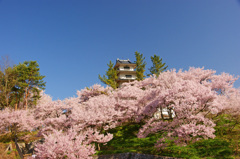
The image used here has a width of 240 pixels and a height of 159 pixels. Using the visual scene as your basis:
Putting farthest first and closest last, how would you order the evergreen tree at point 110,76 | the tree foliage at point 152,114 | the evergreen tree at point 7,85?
the evergreen tree at point 110,76, the evergreen tree at point 7,85, the tree foliage at point 152,114

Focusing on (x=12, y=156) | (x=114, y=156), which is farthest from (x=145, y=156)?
(x=12, y=156)

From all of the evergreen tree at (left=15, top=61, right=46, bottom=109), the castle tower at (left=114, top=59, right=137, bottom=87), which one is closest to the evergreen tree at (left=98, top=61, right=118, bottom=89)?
the castle tower at (left=114, top=59, right=137, bottom=87)

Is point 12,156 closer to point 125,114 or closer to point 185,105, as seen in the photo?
point 125,114

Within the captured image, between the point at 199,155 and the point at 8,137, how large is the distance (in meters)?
26.3

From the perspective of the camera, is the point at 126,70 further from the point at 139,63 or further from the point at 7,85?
the point at 7,85

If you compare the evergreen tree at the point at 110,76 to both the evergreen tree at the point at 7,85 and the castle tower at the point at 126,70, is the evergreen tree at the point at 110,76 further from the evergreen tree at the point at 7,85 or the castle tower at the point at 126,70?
Result: the evergreen tree at the point at 7,85

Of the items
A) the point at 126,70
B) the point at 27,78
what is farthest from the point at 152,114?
the point at 126,70

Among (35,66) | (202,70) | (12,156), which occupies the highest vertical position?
(35,66)

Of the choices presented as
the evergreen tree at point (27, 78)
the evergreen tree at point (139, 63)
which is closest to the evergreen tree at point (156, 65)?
the evergreen tree at point (139, 63)

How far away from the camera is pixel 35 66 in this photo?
3216 centimetres

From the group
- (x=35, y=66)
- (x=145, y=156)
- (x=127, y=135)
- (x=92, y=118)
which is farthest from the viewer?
(x=35, y=66)

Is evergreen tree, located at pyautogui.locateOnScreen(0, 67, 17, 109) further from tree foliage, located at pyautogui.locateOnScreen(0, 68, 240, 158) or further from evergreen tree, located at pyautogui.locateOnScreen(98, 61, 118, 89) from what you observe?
evergreen tree, located at pyautogui.locateOnScreen(98, 61, 118, 89)

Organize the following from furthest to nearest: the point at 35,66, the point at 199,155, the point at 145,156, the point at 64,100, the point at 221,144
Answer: the point at 35,66 < the point at 64,100 < the point at 145,156 < the point at 221,144 < the point at 199,155

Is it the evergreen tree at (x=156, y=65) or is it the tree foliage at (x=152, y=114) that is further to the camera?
the evergreen tree at (x=156, y=65)
